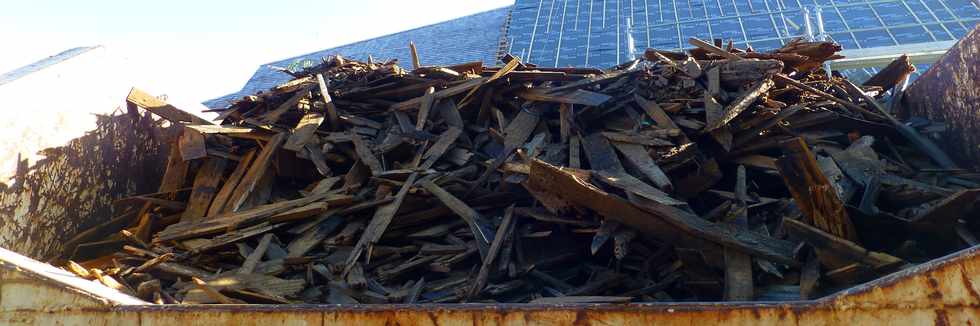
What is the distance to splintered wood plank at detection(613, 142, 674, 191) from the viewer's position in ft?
7.76

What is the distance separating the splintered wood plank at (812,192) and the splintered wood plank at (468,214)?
106 centimetres

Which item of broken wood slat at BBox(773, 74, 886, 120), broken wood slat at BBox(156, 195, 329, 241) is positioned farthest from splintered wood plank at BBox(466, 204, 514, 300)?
broken wood slat at BBox(773, 74, 886, 120)

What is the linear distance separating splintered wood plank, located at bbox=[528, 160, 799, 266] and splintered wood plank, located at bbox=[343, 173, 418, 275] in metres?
0.63

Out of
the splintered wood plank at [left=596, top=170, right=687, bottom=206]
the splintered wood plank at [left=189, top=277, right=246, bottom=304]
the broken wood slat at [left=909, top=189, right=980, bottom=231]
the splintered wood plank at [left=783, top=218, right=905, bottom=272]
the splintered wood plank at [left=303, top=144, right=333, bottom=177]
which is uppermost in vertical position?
the splintered wood plank at [left=303, top=144, right=333, bottom=177]

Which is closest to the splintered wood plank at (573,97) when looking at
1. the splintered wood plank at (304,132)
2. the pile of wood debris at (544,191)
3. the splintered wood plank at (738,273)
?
the pile of wood debris at (544,191)

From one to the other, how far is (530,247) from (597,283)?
36 cm

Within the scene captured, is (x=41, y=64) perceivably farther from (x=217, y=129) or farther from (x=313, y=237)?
(x=313, y=237)

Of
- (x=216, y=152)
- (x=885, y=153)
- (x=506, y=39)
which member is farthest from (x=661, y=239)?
(x=506, y=39)

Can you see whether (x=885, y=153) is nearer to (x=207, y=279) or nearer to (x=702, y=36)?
(x=207, y=279)

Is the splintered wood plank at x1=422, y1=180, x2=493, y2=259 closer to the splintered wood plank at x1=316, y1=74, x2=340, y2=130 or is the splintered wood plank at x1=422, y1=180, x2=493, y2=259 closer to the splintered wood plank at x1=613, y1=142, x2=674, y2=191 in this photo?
the splintered wood plank at x1=613, y1=142, x2=674, y2=191

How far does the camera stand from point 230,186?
301 centimetres

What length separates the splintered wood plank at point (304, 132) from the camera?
3094 mm

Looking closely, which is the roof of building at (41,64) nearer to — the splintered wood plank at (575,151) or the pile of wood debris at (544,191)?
the pile of wood debris at (544,191)

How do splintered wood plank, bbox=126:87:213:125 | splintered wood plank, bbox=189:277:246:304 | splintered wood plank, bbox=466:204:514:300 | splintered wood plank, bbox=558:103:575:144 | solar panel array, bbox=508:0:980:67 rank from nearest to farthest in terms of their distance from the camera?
splintered wood plank, bbox=189:277:246:304 < splintered wood plank, bbox=466:204:514:300 < splintered wood plank, bbox=558:103:575:144 < splintered wood plank, bbox=126:87:213:125 < solar panel array, bbox=508:0:980:67
